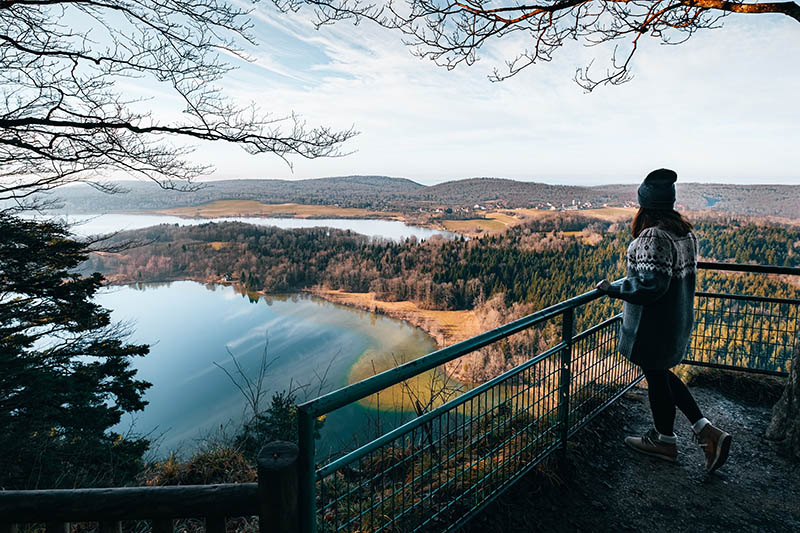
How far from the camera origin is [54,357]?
474 inches

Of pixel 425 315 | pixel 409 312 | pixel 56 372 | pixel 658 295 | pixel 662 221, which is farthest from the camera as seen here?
pixel 409 312

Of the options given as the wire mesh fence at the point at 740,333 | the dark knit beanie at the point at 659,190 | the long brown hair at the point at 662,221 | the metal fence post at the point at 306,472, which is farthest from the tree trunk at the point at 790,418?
the metal fence post at the point at 306,472

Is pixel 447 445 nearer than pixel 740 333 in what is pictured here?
Yes

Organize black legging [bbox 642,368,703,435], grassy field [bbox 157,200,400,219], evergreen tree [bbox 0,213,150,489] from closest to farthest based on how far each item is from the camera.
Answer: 1. black legging [bbox 642,368,703,435]
2. evergreen tree [bbox 0,213,150,489]
3. grassy field [bbox 157,200,400,219]

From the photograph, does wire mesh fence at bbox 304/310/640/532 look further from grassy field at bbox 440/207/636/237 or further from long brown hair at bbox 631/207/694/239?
grassy field at bbox 440/207/636/237

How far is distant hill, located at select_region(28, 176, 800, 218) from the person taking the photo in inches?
2499

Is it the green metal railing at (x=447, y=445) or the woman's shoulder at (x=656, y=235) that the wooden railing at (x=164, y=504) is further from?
the woman's shoulder at (x=656, y=235)

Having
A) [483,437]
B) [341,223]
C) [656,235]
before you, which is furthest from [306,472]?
[341,223]

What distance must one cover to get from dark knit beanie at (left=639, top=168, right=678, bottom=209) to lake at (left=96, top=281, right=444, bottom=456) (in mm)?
32552

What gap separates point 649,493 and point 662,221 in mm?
1633

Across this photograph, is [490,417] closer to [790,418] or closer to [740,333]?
[790,418]

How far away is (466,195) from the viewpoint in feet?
374

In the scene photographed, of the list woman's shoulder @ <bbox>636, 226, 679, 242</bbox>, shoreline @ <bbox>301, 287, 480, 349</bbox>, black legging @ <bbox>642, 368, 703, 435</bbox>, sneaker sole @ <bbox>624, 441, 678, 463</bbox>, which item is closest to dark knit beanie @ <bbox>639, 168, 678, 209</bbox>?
woman's shoulder @ <bbox>636, 226, 679, 242</bbox>

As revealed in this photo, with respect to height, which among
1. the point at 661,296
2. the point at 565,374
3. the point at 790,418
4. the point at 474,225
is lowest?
the point at 474,225
